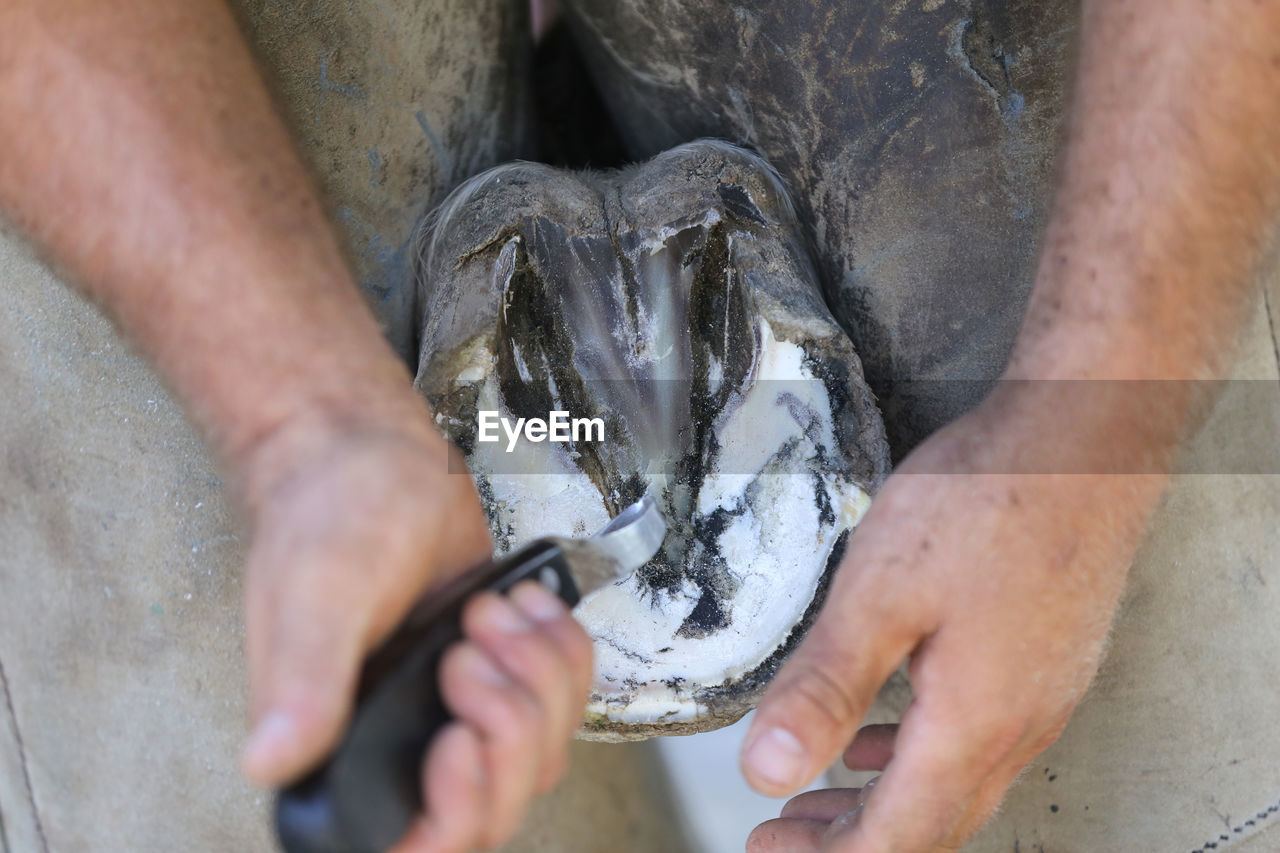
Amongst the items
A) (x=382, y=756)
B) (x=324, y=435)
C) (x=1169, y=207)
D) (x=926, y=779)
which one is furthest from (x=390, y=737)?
(x=1169, y=207)

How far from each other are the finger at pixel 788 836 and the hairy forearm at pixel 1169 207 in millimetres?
332

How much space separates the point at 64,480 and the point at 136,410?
0.09 metres

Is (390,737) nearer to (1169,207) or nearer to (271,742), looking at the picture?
(271,742)

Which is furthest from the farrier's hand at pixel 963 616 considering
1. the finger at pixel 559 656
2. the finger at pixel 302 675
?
the finger at pixel 302 675

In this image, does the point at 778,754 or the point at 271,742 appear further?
the point at 778,754

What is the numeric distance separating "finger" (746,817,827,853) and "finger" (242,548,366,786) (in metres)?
0.35

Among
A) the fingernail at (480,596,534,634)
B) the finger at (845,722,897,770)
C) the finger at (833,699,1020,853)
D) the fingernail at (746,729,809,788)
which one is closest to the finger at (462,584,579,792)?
the fingernail at (480,596,534,634)

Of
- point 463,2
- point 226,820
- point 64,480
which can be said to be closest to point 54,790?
point 226,820

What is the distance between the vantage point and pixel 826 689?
1.89 feet

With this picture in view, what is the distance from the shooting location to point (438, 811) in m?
0.46

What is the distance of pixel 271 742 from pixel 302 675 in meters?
0.03

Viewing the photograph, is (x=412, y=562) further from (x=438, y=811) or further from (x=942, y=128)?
(x=942, y=128)

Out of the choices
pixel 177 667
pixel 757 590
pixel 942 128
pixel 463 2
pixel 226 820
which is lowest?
pixel 226 820

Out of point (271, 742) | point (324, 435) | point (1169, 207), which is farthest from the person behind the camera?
point (1169, 207)
